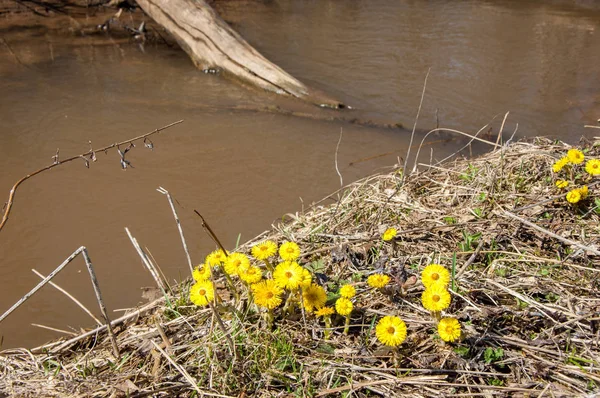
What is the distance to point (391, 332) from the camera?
173 centimetres

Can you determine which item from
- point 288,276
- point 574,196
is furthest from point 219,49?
point 288,276

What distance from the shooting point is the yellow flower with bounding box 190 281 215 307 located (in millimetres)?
1925

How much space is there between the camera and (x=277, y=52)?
22.6 feet

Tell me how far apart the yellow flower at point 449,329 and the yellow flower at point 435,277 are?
0.14 m

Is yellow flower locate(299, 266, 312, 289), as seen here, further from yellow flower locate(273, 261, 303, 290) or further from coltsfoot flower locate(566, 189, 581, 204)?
coltsfoot flower locate(566, 189, 581, 204)

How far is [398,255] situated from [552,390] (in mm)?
814

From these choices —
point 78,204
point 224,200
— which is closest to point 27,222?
point 78,204

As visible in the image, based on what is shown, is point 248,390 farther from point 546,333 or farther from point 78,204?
point 78,204

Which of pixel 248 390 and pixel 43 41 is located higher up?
pixel 43 41

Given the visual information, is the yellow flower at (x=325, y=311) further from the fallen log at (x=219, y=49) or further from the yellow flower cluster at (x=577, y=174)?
the fallen log at (x=219, y=49)

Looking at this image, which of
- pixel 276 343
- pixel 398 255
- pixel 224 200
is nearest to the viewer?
pixel 276 343

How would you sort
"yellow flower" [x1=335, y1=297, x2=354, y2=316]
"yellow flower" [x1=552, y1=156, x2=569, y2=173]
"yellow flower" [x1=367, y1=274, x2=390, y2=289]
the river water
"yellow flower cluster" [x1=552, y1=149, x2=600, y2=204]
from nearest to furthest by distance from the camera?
"yellow flower" [x1=335, y1=297, x2=354, y2=316]
"yellow flower" [x1=367, y1=274, x2=390, y2=289]
"yellow flower cluster" [x1=552, y1=149, x2=600, y2=204]
"yellow flower" [x1=552, y1=156, x2=569, y2=173]
the river water

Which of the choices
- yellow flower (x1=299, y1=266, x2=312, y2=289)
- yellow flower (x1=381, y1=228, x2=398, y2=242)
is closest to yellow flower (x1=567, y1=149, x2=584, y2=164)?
yellow flower (x1=381, y1=228, x2=398, y2=242)

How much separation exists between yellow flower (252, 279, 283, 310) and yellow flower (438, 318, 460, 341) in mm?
552
